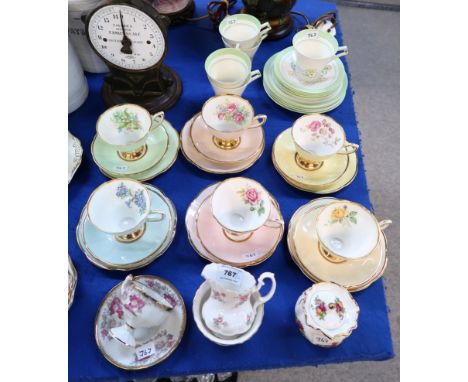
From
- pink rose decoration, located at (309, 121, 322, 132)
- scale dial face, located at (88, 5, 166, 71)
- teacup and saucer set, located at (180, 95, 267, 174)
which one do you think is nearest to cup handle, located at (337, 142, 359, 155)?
pink rose decoration, located at (309, 121, 322, 132)

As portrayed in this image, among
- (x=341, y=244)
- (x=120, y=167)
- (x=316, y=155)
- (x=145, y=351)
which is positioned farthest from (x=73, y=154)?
(x=341, y=244)

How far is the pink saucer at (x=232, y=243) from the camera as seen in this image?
98cm

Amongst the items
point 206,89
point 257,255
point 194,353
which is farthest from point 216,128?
point 194,353

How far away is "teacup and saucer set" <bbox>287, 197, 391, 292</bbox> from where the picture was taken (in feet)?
3.22

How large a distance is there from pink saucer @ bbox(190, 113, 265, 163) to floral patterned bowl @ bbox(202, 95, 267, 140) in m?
0.03

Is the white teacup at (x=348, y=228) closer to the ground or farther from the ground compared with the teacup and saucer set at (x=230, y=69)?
closer to the ground

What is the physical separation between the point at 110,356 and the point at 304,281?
51cm

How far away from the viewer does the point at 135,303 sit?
839 millimetres

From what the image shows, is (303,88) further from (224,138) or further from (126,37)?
(126,37)

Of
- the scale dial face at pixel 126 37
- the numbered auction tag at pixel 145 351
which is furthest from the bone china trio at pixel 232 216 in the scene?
the scale dial face at pixel 126 37

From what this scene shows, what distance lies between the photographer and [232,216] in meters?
1.04

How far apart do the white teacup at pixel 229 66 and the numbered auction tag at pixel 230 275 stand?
63cm

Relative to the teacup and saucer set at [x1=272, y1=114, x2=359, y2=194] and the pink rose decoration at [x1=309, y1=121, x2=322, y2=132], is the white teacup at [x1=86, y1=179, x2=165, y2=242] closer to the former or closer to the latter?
the teacup and saucer set at [x1=272, y1=114, x2=359, y2=194]

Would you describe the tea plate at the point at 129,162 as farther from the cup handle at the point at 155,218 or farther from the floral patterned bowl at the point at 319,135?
the floral patterned bowl at the point at 319,135
